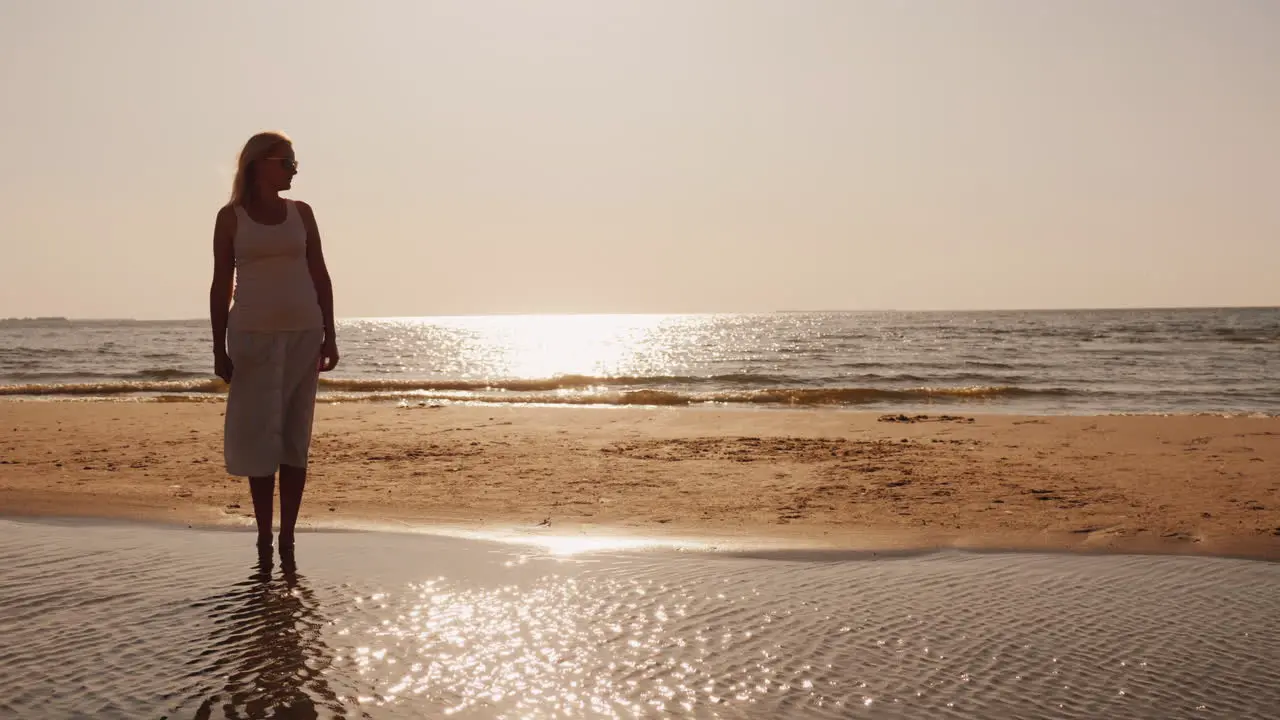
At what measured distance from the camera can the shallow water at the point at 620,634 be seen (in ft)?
8.28

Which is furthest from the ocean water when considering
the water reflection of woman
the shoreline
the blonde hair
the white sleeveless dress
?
the water reflection of woman

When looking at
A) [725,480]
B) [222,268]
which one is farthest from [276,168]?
[725,480]

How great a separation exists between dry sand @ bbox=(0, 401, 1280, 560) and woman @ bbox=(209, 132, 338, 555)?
1.29 metres

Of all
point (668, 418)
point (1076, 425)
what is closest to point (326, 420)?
point (668, 418)

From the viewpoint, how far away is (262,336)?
4.11 meters

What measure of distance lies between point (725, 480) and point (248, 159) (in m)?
4.24

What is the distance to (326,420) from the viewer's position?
40.3 ft

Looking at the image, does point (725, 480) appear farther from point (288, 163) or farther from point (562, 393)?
point (562, 393)

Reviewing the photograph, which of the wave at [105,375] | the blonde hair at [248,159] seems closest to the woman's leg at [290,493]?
the blonde hair at [248,159]

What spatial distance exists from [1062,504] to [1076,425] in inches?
286

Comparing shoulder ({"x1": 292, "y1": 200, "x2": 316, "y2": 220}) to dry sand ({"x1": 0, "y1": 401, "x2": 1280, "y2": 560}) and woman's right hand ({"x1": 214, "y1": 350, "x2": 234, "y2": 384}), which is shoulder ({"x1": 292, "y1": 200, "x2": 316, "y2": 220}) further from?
dry sand ({"x1": 0, "y1": 401, "x2": 1280, "y2": 560})

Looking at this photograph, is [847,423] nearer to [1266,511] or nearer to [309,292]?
[1266,511]

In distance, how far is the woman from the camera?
4.09 metres

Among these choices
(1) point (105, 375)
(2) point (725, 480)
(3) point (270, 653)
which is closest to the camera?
(3) point (270, 653)
